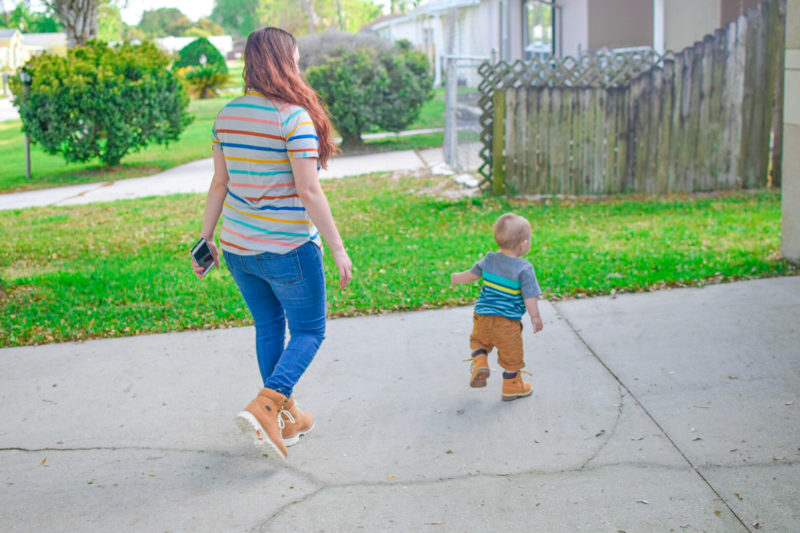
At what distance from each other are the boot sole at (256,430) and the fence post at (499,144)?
22.2ft

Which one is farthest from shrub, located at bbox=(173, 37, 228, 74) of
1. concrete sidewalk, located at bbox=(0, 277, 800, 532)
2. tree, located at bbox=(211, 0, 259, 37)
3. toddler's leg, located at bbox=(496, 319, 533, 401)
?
tree, located at bbox=(211, 0, 259, 37)

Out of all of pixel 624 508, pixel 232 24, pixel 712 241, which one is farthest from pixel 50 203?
pixel 232 24

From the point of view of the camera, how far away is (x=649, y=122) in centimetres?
962

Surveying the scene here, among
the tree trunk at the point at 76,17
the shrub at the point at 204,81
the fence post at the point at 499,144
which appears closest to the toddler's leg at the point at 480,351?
the fence post at the point at 499,144

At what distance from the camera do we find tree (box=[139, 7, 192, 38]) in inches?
3996

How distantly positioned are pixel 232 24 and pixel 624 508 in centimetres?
11814

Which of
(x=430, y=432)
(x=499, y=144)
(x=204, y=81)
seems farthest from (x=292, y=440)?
(x=204, y=81)

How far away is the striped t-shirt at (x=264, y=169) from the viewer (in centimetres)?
339

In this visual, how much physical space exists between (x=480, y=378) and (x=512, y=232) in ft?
2.47

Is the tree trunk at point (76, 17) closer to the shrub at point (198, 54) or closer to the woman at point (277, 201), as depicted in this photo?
the woman at point (277, 201)

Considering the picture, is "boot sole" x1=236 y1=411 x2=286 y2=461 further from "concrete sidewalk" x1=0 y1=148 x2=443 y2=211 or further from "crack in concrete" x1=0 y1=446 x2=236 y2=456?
"concrete sidewalk" x1=0 y1=148 x2=443 y2=211

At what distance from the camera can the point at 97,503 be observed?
3.36 m

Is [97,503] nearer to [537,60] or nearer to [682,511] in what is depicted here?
[682,511]

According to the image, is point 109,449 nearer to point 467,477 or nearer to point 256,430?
point 256,430
